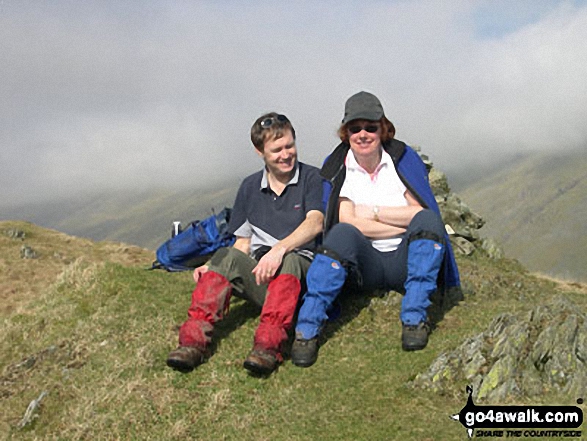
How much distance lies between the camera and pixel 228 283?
A: 8.44m

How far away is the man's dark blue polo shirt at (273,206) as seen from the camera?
9.04 metres

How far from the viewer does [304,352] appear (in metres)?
8.05

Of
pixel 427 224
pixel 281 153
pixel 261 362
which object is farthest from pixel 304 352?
pixel 281 153

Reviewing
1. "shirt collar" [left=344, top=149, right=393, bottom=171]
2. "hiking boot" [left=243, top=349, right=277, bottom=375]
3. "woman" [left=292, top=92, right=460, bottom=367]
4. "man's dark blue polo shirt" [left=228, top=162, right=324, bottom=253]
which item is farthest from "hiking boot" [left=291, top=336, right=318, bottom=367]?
"shirt collar" [left=344, top=149, right=393, bottom=171]

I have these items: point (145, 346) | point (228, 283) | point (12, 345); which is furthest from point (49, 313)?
point (228, 283)

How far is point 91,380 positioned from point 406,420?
4.72 meters

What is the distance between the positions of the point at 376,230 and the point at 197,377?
3.57 m

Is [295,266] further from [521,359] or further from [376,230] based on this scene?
[521,359]

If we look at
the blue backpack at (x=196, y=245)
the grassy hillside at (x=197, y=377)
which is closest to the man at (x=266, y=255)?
the grassy hillside at (x=197, y=377)

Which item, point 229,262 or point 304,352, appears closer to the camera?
point 304,352

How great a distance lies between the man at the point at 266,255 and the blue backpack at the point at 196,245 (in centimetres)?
653

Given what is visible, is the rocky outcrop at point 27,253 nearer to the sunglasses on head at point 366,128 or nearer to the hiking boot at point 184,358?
the hiking boot at point 184,358

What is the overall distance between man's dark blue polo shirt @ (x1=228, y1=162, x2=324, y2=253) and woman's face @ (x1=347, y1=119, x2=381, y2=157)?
0.88 m

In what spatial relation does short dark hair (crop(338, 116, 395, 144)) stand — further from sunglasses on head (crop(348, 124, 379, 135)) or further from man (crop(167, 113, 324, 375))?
man (crop(167, 113, 324, 375))
